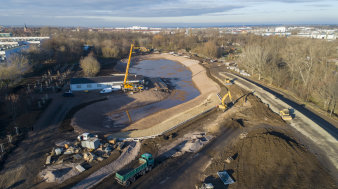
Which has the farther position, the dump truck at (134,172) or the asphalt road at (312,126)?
the asphalt road at (312,126)

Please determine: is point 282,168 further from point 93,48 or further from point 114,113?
point 93,48

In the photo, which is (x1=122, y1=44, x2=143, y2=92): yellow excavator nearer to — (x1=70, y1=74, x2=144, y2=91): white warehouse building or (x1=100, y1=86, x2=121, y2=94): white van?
(x1=100, y1=86, x2=121, y2=94): white van

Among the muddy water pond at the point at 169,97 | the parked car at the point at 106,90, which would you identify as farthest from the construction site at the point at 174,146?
the parked car at the point at 106,90

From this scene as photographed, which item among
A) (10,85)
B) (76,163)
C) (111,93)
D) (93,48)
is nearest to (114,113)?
(111,93)

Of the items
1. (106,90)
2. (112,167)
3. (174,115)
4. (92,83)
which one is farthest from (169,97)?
(112,167)

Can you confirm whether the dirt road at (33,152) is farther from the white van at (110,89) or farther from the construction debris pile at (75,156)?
the white van at (110,89)

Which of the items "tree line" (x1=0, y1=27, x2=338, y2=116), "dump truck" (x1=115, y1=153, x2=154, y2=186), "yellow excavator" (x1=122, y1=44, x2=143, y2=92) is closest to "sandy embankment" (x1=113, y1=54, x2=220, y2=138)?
"dump truck" (x1=115, y1=153, x2=154, y2=186)
